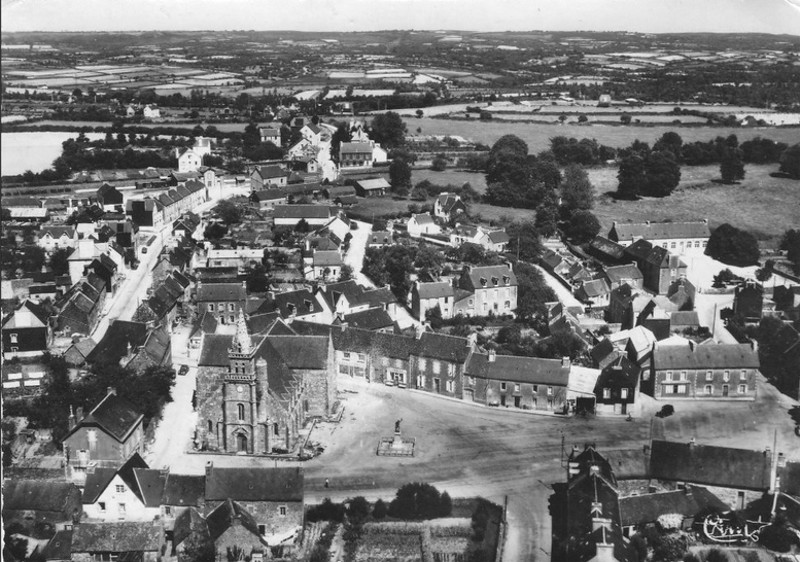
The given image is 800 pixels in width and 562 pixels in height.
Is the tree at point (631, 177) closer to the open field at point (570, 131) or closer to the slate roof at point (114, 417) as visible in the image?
the open field at point (570, 131)

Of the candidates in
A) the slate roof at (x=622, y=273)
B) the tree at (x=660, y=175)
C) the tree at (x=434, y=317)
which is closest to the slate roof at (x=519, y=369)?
the tree at (x=434, y=317)

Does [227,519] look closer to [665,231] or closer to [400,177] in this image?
[665,231]

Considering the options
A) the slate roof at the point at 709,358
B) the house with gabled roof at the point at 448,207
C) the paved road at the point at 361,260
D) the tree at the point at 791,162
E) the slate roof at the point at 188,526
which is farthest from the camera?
the tree at the point at 791,162

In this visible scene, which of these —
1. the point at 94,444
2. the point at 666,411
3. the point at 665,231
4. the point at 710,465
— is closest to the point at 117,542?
the point at 94,444

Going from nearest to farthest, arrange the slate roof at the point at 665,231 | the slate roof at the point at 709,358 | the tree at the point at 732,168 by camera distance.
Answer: the slate roof at the point at 709,358
the slate roof at the point at 665,231
the tree at the point at 732,168

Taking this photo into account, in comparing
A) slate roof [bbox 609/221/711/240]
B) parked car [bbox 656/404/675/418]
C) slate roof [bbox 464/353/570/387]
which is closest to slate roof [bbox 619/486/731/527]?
parked car [bbox 656/404/675/418]

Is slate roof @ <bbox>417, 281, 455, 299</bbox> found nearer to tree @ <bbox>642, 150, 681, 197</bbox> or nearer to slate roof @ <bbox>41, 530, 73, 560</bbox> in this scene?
slate roof @ <bbox>41, 530, 73, 560</bbox>

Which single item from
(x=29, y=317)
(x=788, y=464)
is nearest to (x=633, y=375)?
(x=788, y=464)

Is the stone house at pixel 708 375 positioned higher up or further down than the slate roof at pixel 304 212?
further down
